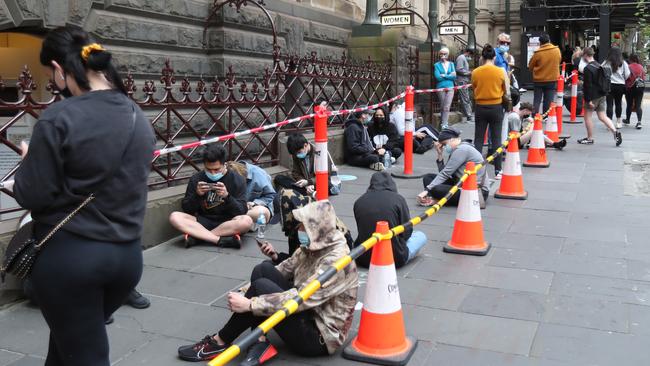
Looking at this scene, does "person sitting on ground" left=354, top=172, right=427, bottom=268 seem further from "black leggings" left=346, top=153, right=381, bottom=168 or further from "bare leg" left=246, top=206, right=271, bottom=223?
"black leggings" left=346, top=153, right=381, bottom=168

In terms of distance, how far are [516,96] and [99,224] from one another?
10947 mm

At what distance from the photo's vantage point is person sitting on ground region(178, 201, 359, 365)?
3973 mm

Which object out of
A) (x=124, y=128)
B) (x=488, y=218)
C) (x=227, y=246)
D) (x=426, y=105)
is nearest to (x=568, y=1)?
(x=426, y=105)

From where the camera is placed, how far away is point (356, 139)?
11.4m

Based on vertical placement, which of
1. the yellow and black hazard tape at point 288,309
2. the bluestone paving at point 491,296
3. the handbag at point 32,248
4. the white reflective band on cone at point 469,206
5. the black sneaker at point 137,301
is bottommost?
the bluestone paving at point 491,296

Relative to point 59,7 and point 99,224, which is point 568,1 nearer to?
point 59,7

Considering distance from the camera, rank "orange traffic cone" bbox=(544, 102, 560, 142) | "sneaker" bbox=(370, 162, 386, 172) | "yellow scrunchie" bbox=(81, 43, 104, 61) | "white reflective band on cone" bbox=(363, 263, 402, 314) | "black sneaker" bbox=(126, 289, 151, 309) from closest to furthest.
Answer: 1. "yellow scrunchie" bbox=(81, 43, 104, 61)
2. "white reflective band on cone" bbox=(363, 263, 402, 314)
3. "black sneaker" bbox=(126, 289, 151, 309)
4. "sneaker" bbox=(370, 162, 386, 172)
5. "orange traffic cone" bbox=(544, 102, 560, 142)

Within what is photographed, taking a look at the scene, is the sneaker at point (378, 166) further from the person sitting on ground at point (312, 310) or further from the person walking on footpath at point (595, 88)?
the person sitting on ground at point (312, 310)

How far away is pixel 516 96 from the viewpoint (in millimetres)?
12391

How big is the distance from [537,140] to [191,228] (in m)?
6.56

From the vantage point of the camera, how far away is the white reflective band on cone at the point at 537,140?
429 inches

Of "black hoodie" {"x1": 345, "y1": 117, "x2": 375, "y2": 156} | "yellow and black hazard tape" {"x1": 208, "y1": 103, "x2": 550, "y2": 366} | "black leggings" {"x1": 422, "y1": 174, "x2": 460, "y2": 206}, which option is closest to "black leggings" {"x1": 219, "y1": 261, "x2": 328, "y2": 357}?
"yellow and black hazard tape" {"x1": 208, "y1": 103, "x2": 550, "y2": 366}

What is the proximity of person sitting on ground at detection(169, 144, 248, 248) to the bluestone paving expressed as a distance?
6.2 inches

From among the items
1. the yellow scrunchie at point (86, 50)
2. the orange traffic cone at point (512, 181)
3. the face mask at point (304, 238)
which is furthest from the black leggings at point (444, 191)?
the yellow scrunchie at point (86, 50)
